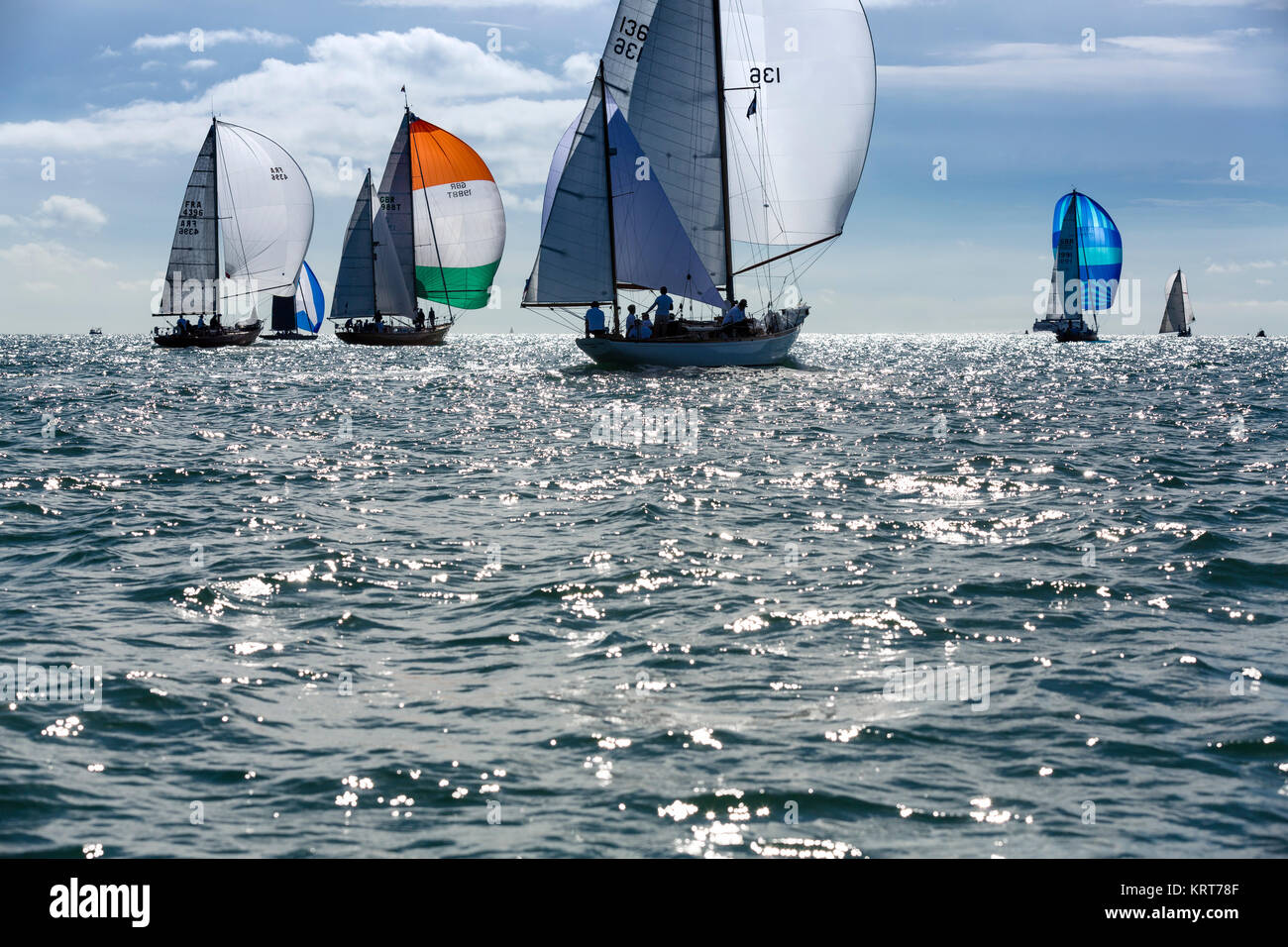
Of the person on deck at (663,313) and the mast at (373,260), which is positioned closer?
the person on deck at (663,313)

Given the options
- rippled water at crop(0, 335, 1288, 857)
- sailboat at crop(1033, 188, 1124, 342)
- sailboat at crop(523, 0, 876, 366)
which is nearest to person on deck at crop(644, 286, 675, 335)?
sailboat at crop(523, 0, 876, 366)

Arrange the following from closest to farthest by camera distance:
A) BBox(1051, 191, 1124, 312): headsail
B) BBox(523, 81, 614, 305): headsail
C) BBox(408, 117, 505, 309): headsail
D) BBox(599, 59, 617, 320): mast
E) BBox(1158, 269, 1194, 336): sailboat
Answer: BBox(523, 81, 614, 305): headsail, BBox(599, 59, 617, 320): mast, BBox(408, 117, 505, 309): headsail, BBox(1051, 191, 1124, 312): headsail, BBox(1158, 269, 1194, 336): sailboat

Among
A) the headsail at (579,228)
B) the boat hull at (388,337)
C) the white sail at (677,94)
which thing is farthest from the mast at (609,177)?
the boat hull at (388,337)

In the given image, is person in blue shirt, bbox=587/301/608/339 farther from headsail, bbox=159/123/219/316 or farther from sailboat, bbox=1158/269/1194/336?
sailboat, bbox=1158/269/1194/336

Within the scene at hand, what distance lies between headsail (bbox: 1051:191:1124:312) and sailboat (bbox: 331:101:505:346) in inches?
2091

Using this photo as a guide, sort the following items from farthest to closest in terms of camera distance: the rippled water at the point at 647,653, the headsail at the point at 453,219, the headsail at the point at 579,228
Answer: the headsail at the point at 453,219, the headsail at the point at 579,228, the rippled water at the point at 647,653

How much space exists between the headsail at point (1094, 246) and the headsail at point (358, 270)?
61460mm

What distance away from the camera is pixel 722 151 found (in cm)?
4491

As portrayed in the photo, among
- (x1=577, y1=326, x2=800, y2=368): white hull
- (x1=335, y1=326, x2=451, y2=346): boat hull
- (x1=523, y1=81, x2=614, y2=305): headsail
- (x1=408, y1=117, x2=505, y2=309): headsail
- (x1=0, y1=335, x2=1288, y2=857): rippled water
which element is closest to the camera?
(x1=0, y1=335, x2=1288, y2=857): rippled water

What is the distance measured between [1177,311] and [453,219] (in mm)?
116571

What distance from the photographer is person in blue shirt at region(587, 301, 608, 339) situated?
142ft

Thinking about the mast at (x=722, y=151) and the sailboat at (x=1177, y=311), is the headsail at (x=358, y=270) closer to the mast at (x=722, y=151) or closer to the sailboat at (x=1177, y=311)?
the mast at (x=722, y=151)

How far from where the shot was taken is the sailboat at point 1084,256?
97.8m
